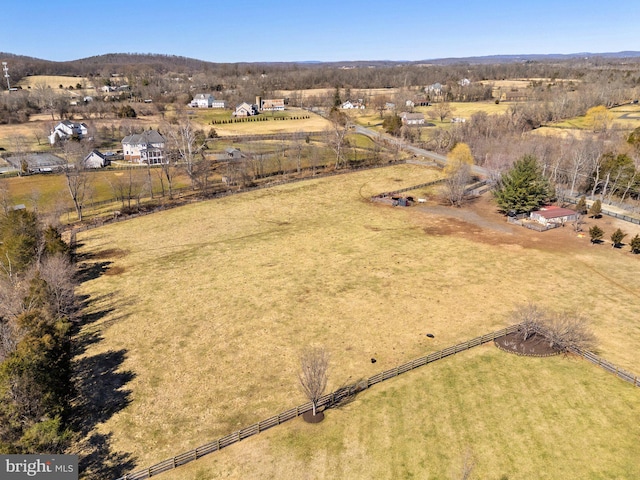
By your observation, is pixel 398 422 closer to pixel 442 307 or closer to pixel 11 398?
pixel 442 307

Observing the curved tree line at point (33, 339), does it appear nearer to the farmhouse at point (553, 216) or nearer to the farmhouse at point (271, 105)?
the farmhouse at point (553, 216)

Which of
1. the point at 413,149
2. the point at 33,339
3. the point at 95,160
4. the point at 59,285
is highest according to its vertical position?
the point at 33,339

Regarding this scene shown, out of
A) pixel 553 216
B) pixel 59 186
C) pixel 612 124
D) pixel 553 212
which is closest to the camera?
pixel 553 216

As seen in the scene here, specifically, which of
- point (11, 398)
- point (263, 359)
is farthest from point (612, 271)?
point (11, 398)

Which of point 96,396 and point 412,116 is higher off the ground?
point 412,116

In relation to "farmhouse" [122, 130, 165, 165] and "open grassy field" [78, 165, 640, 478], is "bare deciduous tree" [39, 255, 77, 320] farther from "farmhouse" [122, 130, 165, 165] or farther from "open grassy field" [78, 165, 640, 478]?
"farmhouse" [122, 130, 165, 165]

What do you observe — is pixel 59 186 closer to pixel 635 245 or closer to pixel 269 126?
pixel 269 126

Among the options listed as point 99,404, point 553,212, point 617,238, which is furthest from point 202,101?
point 99,404
